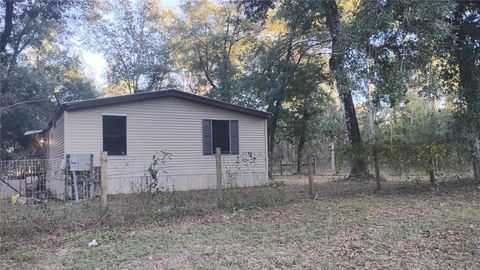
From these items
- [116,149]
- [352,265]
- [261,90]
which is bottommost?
[352,265]

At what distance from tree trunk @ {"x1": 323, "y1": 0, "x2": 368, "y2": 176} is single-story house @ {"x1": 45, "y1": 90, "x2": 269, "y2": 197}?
3.15 meters

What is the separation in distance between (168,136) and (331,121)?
1752 cm

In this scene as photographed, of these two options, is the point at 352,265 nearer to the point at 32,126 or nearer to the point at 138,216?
the point at 138,216

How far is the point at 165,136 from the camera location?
39.1 feet

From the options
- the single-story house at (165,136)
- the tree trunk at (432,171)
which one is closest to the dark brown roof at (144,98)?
the single-story house at (165,136)

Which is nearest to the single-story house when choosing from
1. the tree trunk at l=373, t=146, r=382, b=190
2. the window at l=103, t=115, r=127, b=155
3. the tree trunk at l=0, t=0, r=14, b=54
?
the window at l=103, t=115, r=127, b=155

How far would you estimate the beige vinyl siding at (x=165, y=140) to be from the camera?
1078 centimetres

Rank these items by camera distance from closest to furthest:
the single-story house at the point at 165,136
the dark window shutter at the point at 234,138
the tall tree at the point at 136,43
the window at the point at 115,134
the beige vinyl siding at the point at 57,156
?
the beige vinyl siding at the point at 57,156 → the single-story house at the point at 165,136 → the window at the point at 115,134 → the dark window shutter at the point at 234,138 → the tall tree at the point at 136,43

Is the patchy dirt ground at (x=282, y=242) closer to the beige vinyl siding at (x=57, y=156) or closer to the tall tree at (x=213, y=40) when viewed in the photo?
the beige vinyl siding at (x=57, y=156)

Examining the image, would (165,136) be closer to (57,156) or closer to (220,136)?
(220,136)

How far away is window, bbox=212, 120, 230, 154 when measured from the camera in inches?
501

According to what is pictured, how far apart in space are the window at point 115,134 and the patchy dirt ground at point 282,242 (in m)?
5.43

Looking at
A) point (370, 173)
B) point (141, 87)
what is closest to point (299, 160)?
point (370, 173)

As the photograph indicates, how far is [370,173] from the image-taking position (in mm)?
12641
